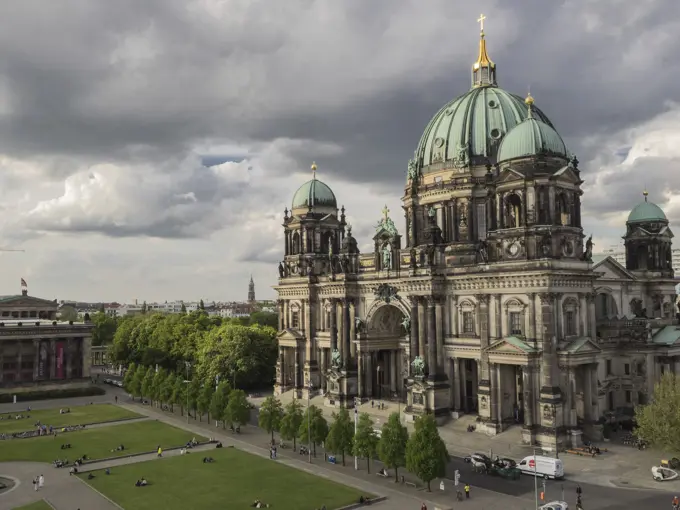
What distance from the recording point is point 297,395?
10706 cm

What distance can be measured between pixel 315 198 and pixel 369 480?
6102 centimetres

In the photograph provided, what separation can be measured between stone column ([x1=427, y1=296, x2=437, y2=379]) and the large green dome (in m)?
22.5

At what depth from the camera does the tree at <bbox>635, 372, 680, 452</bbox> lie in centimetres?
6206

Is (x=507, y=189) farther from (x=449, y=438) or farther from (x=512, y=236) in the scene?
(x=449, y=438)

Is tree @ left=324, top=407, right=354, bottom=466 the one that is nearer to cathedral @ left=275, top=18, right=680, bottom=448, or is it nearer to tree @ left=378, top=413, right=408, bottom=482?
tree @ left=378, top=413, right=408, bottom=482

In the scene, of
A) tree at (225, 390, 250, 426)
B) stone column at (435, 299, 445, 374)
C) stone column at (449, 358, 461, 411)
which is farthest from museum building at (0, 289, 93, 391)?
stone column at (449, 358, 461, 411)

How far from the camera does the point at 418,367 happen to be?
83500 millimetres

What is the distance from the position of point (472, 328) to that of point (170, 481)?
40533mm

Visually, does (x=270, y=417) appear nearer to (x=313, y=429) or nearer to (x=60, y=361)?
(x=313, y=429)

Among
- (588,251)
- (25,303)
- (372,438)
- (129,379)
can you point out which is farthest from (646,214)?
(25,303)

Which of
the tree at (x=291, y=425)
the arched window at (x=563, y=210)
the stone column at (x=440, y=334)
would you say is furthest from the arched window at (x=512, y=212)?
the tree at (x=291, y=425)

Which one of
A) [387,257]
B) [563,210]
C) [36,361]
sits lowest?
[36,361]

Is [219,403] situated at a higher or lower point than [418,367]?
lower

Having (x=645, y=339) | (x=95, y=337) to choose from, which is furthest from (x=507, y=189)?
(x=95, y=337)
